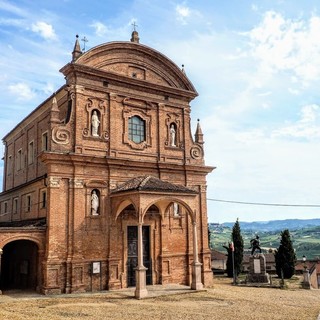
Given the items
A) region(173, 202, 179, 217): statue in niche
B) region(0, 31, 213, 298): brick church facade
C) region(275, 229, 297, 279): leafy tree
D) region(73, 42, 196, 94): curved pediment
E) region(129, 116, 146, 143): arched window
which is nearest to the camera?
region(0, 31, 213, 298): brick church facade

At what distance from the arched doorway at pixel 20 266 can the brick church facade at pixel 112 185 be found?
6 cm

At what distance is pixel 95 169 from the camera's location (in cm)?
2123

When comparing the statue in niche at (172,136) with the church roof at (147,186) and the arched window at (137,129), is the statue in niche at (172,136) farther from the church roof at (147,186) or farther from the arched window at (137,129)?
the church roof at (147,186)

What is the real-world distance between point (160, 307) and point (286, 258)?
23.7 metres

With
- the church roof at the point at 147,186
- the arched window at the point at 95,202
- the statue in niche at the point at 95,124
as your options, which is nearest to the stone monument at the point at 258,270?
the church roof at the point at 147,186

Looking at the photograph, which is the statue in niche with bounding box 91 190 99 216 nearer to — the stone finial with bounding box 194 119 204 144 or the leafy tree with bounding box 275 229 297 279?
the stone finial with bounding box 194 119 204 144

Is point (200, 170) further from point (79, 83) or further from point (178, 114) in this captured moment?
point (79, 83)

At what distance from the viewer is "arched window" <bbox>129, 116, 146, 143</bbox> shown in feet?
76.7

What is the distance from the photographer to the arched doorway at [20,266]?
2124 cm

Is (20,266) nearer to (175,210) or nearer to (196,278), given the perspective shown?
(175,210)

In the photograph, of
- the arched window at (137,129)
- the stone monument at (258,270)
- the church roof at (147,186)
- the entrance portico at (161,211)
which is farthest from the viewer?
the stone monument at (258,270)

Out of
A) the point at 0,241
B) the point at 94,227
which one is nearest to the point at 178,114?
the point at 94,227

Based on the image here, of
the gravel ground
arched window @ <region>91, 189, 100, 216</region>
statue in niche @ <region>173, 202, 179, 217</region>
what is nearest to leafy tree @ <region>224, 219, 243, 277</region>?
statue in niche @ <region>173, 202, 179, 217</region>

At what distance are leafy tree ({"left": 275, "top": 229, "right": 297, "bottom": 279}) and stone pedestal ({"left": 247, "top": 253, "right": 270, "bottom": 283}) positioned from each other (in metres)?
8.80
